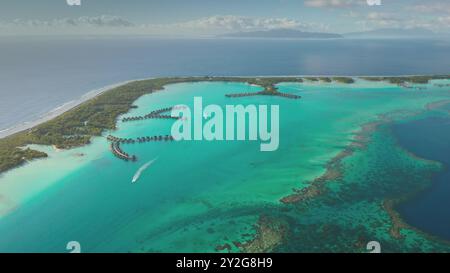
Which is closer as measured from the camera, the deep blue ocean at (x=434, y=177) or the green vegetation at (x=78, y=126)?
the deep blue ocean at (x=434, y=177)

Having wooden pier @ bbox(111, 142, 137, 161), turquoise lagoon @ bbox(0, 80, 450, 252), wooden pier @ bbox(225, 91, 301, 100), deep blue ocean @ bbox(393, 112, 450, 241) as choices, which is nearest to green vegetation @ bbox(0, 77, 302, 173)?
turquoise lagoon @ bbox(0, 80, 450, 252)

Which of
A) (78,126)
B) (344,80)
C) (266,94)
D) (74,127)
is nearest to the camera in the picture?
(74,127)

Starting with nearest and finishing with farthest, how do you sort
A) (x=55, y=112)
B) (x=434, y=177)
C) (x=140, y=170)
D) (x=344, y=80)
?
1. (x=434, y=177)
2. (x=140, y=170)
3. (x=55, y=112)
4. (x=344, y=80)

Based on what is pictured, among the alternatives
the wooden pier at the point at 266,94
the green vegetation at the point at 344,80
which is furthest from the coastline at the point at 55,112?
the green vegetation at the point at 344,80

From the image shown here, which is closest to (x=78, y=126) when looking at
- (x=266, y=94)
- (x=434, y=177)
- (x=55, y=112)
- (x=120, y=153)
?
(x=55, y=112)

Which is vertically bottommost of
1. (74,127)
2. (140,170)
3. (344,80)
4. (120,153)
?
(140,170)

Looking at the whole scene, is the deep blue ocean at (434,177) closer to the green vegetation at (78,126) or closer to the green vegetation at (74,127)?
the green vegetation at (78,126)

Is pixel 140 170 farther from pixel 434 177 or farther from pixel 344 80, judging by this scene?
pixel 344 80

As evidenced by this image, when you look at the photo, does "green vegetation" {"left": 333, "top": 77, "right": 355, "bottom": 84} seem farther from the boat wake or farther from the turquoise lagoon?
the boat wake

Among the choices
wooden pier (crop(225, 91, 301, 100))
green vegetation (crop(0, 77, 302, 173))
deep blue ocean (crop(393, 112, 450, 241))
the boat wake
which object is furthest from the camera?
wooden pier (crop(225, 91, 301, 100))
